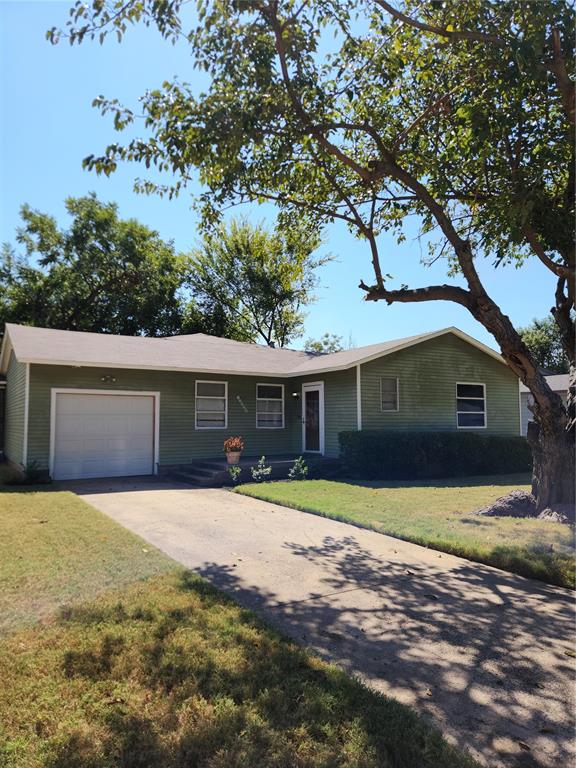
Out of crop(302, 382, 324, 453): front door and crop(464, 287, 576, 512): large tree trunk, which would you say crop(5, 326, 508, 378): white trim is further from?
crop(464, 287, 576, 512): large tree trunk

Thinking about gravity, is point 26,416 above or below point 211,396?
below

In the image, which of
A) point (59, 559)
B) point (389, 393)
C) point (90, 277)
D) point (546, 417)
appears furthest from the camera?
point (90, 277)

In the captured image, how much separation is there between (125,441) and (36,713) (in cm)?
1119

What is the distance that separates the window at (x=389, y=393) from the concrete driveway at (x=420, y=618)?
794cm

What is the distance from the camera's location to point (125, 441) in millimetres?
13422

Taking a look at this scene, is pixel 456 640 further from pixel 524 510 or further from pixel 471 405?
pixel 471 405

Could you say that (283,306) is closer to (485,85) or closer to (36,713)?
(485,85)

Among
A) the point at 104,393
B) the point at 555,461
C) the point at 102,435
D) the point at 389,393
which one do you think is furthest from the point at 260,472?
the point at 555,461

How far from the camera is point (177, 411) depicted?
1422 cm

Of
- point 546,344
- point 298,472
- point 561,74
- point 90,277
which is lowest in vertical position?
point 298,472

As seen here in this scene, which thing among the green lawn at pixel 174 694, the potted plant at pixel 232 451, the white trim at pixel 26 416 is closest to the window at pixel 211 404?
the potted plant at pixel 232 451

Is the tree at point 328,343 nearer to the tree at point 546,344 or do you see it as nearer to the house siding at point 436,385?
the tree at point 546,344

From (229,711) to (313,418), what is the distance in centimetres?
1322

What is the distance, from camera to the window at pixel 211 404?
14.7 m
